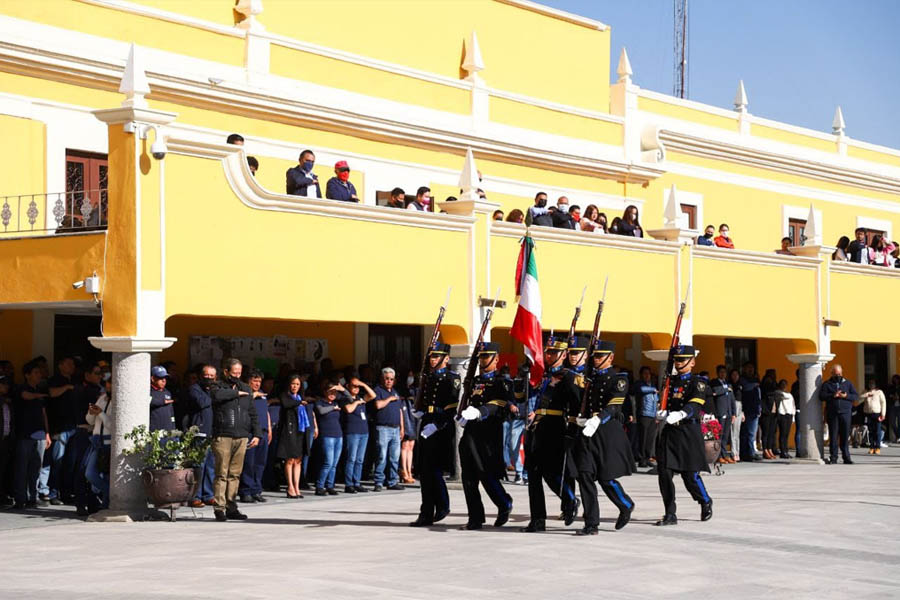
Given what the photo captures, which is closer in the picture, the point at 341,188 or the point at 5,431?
the point at 5,431

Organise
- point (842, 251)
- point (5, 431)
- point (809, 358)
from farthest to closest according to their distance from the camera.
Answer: point (842, 251) < point (809, 358) < point (5, 431)

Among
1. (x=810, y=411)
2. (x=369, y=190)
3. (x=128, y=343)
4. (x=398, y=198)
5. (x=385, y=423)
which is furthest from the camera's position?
(x=810, y=411)

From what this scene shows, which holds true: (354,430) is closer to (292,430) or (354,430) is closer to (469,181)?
(292,430)

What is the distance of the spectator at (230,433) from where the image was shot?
15.5 m

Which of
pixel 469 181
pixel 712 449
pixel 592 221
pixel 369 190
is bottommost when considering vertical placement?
pixel 712 449

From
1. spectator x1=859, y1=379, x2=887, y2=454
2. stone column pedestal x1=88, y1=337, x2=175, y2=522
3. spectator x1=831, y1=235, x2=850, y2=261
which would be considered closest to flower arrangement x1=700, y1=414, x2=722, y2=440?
spectator x1=831, y1=235, x2=850, y2=261

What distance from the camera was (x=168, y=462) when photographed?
49.5 feet

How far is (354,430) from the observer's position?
744 inches

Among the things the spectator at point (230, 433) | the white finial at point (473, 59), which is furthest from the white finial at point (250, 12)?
the spectator at point (230, 433)

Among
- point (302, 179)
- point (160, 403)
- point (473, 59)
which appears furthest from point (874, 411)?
point (160, 403)

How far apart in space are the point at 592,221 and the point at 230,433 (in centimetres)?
894

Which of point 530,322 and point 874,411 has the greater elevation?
point 530,322

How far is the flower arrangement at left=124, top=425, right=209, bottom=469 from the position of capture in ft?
49.5

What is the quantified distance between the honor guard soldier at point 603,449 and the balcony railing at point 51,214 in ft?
20.1
